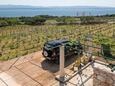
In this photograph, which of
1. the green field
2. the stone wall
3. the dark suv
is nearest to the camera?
the stone wall

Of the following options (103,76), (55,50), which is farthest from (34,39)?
(103,76)

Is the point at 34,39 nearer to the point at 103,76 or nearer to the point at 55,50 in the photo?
the point at 55,50

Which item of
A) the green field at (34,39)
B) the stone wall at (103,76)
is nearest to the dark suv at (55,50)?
the green field at (34,39)

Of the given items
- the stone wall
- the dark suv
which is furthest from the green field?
the stone wall

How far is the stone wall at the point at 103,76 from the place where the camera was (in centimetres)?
547

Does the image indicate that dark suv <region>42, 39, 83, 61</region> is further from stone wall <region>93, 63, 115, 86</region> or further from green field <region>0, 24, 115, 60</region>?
stone wall <region>93, 63, 115, 86</region>

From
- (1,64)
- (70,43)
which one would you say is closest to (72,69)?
(70,43)

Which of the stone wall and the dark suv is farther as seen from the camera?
the dark suv

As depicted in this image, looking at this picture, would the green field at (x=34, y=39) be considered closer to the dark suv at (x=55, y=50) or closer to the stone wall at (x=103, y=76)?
the dark suv at (x=55, y=50)

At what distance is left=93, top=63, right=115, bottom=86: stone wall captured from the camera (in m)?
5.47

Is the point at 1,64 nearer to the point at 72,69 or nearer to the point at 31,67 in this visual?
the point at 31,67

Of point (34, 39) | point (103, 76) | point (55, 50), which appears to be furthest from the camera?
point (34, 39)

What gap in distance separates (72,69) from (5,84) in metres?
3.59

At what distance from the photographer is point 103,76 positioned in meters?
5.68
